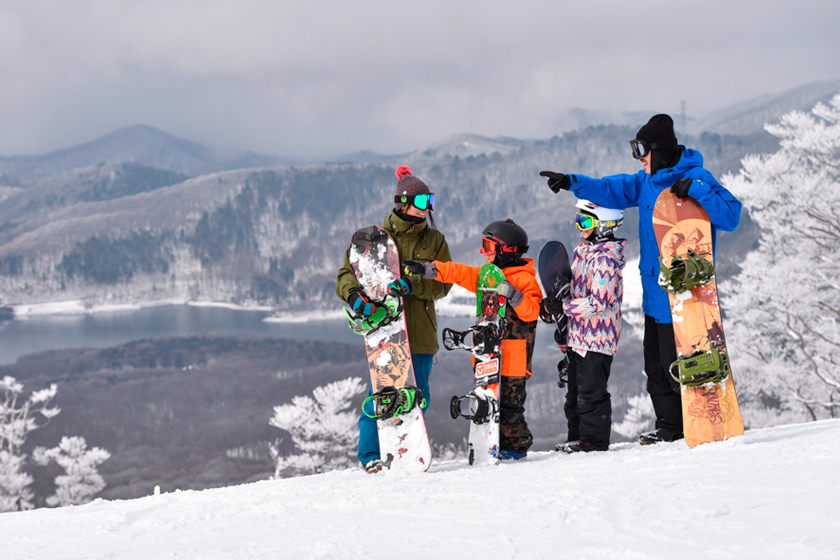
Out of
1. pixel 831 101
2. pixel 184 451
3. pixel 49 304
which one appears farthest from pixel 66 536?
pixel 49 304

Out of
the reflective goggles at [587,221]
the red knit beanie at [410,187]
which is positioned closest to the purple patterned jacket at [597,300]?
the reflective goggles at [587,221]

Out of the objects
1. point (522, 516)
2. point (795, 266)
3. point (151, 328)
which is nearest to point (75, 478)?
point (795, 266)

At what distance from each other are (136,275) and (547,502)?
696 feet

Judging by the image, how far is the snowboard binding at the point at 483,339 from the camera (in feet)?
14.4

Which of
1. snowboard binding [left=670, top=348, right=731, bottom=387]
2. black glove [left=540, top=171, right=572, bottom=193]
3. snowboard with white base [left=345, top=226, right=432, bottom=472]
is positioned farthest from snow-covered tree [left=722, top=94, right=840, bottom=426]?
snowboard with white base [left=345, top=226, right=432, bottom=472]

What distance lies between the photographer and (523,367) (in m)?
4.48

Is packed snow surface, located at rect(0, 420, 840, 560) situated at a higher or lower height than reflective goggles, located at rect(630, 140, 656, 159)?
lower

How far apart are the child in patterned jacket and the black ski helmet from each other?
46 centimetres

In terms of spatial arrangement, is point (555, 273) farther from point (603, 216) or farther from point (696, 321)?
point (696, 321)

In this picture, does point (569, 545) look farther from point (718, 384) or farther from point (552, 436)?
point (552, 436)

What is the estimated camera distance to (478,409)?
429 centimetres

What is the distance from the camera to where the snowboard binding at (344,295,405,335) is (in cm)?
441

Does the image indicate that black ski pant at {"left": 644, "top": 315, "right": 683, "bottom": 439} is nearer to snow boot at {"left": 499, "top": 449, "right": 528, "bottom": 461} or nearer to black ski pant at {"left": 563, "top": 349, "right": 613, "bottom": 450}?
black ski pant at {"left": 563, "top": 349, "right": 613, "bottom": 450}

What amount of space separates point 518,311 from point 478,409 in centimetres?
79
